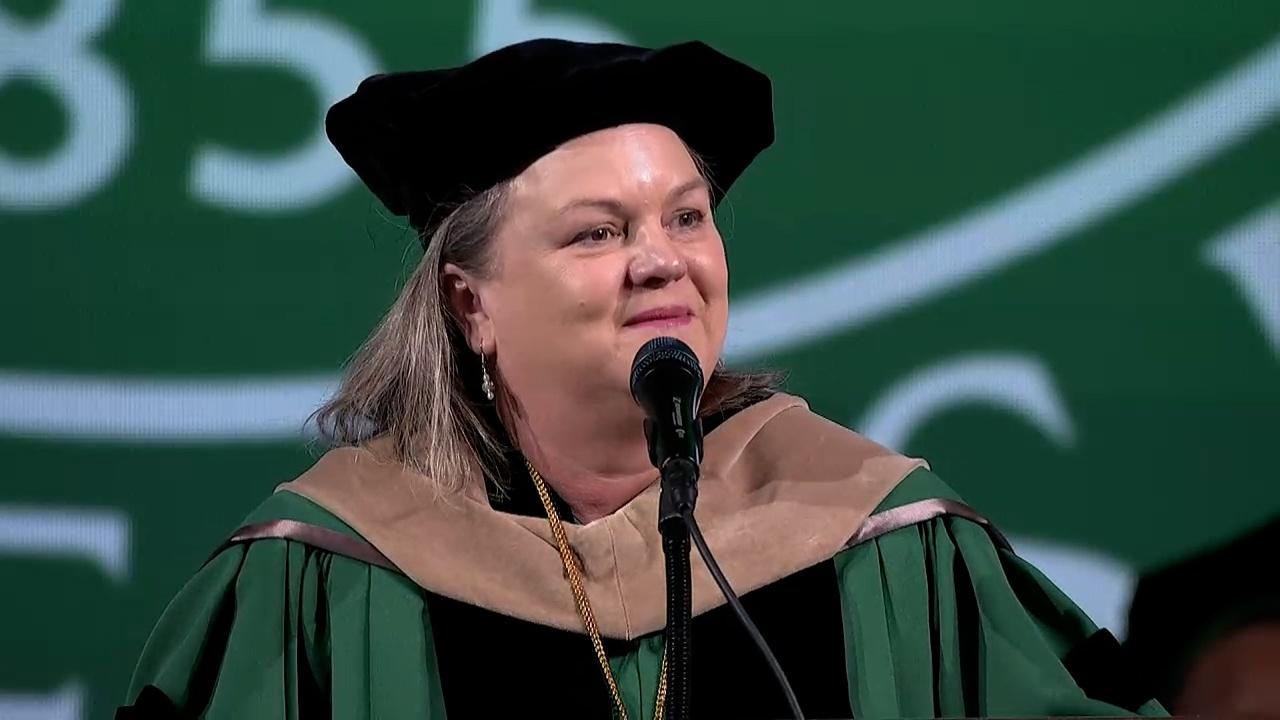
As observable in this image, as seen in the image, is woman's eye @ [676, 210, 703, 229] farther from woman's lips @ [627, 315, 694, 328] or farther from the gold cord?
the gold cord

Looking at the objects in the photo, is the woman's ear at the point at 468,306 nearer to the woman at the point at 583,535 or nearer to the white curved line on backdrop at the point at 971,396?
the woman at the point at 583,535

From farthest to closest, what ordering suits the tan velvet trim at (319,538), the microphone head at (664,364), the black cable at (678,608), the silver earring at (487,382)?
the silver earring at (487,382), the tan velvet trim at (319,538), the microphone head at (664,364), the black cable at (678,608)

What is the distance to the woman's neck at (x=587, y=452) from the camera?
228 centimetres

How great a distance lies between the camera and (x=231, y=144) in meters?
2.85

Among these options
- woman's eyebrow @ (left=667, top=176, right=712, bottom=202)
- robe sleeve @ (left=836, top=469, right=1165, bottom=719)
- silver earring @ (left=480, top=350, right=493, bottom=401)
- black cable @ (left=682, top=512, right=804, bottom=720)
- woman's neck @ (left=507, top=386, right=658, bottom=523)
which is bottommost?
black cable @ (left=682, top=512, right=804, bottom=720)

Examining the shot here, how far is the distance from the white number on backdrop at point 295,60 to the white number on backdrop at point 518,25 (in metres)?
0.18

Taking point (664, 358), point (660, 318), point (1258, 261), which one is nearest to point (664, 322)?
point (660, 318)

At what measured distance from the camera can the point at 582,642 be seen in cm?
225

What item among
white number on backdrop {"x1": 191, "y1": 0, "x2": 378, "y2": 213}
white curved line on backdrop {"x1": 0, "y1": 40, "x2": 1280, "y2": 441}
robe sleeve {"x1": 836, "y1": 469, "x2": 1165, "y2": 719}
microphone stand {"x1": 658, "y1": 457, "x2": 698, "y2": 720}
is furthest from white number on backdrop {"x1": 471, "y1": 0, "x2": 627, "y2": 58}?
microphone stand {"x1": 658, "y1": 457, "x2": 698, "y2": 720}

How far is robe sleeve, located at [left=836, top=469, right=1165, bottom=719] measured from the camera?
7.18 ft

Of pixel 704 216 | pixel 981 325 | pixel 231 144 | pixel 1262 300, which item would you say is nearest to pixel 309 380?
pixel 231 144

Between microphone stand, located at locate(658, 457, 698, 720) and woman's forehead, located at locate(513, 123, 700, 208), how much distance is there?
649mm

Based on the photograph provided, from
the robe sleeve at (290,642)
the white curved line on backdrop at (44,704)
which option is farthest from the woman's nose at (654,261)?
the white curved line on backdrop at (44,704)

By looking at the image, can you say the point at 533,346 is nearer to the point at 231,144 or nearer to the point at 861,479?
the point at 861,479
